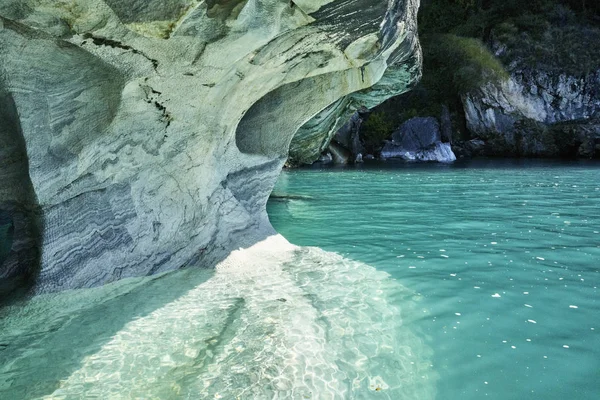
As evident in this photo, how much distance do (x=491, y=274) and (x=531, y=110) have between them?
32.2 metres

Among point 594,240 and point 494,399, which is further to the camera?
point 594,240

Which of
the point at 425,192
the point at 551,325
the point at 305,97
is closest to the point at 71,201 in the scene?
the point at 305,97

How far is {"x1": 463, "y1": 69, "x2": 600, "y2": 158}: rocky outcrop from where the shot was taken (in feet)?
102

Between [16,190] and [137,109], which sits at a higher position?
[137,109]

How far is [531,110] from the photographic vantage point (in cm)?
3241

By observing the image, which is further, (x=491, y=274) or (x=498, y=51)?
(x=498, y=51)

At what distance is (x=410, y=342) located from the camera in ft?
10.2

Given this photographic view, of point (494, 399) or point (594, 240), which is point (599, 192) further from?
point (494, 399)

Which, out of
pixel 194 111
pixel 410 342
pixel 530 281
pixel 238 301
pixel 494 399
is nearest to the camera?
pixel 494 399

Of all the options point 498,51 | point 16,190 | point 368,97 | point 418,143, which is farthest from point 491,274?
point 498,51

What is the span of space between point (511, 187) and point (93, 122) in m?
11.7

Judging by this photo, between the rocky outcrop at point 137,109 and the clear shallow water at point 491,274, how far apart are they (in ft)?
7.03

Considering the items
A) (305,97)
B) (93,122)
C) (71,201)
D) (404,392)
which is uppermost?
(305,97)

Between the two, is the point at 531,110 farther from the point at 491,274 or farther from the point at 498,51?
the point at 491,274
